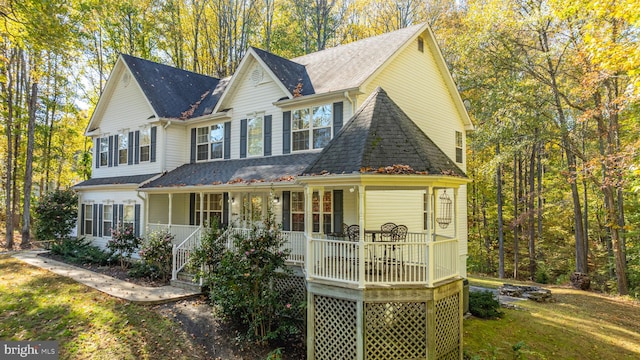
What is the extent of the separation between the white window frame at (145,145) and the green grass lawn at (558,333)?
15006 millimetres

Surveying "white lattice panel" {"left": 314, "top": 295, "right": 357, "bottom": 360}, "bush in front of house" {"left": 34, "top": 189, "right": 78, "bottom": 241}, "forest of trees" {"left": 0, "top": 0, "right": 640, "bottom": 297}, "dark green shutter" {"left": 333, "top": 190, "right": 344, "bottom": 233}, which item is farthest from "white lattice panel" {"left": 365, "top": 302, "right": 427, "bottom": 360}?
"bush in front of house" {"left": 34, "top": 189, "right": 78, "bottom": 241}

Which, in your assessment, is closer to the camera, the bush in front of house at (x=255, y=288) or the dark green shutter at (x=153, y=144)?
the bush in front of house at (x=255, y=288)

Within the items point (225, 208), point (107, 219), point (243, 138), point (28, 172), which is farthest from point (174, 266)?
point (28, 172)

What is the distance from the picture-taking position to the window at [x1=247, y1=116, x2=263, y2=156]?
14.2m

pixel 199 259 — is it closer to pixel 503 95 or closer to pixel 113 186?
pixel 113 186

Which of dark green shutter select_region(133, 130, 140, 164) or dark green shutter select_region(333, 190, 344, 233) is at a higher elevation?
dark green shutter select_region(133, 130, 140, 164)

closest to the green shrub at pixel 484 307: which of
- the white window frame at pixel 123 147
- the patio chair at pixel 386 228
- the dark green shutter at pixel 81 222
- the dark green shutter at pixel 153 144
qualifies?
the patio chair at pixel 386 228

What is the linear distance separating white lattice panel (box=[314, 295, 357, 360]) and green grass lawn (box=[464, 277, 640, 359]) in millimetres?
3195

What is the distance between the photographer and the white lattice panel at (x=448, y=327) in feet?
25.8

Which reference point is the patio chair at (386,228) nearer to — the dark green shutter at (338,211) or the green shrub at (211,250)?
the dark green shutter at (338,211)

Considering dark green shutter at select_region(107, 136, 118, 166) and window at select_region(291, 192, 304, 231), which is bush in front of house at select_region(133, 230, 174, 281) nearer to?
window at select_region(291, 192, 304, 231)

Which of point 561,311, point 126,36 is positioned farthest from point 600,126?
point 126,36

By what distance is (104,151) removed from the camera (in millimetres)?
19516

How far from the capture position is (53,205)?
18.8 meters
